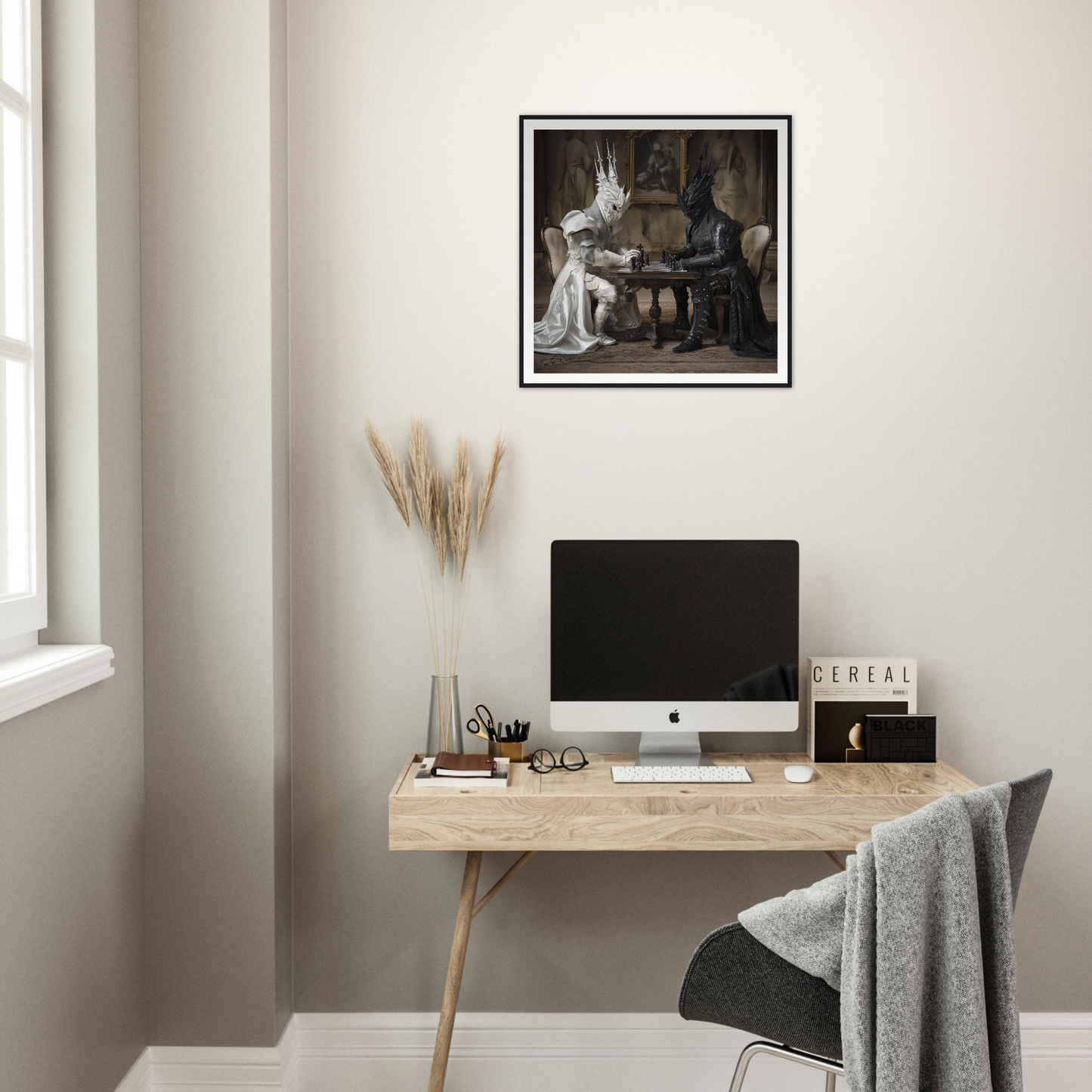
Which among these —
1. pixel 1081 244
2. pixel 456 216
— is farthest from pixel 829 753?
pixel 456 216

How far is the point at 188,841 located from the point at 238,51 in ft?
5.74

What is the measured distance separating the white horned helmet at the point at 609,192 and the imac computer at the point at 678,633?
0.81 m

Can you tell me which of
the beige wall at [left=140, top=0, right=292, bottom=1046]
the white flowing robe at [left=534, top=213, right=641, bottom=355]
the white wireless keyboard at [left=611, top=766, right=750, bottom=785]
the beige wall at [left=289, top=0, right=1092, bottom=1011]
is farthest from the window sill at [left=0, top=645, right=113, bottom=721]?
the white flowing robe at [left=534, top=213, right=641, bottom=355]

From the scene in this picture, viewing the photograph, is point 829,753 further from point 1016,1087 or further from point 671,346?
point 671,346

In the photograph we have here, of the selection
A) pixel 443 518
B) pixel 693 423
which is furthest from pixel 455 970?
pixel 693 423

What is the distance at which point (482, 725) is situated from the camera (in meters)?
2.15

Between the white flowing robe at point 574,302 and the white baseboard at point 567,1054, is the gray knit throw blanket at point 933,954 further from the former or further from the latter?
the white flowing robe at point 574,302

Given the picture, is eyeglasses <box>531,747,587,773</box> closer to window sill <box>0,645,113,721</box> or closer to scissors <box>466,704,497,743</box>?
scissors <box>466,704,497,743</box>

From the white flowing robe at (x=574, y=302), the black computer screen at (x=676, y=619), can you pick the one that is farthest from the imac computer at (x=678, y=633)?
the white flowing robe at (x=574, y=302)

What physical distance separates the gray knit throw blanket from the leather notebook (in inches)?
31.4

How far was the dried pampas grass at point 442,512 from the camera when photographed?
7.00 feet

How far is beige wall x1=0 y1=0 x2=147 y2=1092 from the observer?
158 centimetres

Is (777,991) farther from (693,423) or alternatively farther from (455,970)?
(693,423)

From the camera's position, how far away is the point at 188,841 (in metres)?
2.05
